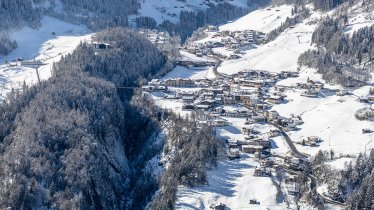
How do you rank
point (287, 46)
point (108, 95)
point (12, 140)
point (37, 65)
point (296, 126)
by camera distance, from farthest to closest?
1. point (287, 46)
2. point (37, 65)
3. point (108, 95)
4. point (296, 126)
5. point (12, 140)

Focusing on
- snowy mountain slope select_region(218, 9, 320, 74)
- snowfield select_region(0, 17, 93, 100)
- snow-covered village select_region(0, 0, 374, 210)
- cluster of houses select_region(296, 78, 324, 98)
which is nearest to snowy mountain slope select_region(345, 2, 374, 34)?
snow-covered village select_region(0, 0, 374, 210)

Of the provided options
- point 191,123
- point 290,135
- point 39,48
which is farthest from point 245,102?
point 39,48

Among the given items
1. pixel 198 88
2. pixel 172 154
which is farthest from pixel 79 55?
pixel 172 154

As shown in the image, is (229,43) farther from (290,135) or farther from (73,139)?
(73,139)

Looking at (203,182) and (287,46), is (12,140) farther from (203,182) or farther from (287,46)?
(287,46)

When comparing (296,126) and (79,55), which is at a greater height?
(79,55)

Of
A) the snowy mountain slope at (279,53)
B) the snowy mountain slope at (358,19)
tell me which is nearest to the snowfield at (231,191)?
the snowy mountain slope at (279,53)
